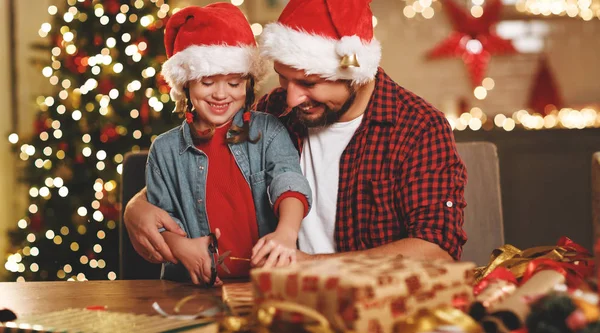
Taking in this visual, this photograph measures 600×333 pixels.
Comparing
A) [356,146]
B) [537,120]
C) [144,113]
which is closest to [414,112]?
[356,146]

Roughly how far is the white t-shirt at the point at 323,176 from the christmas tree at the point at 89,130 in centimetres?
→ 209

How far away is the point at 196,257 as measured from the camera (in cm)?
146

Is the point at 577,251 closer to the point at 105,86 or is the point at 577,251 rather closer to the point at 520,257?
the point at 520,257

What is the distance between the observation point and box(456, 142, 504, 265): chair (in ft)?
6.59

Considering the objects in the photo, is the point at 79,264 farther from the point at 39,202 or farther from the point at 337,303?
the point at 337,303

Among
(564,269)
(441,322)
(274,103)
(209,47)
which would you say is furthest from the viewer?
(274,103)

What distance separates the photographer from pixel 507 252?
1.34 m

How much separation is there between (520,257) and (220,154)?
0.73 m

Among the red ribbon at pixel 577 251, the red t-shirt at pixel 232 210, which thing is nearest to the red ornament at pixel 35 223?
the red t-shirt at pixel 232 210

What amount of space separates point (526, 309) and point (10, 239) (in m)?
3.70

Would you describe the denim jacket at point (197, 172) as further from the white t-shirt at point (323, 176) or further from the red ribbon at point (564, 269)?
the red ribbon at point (564, 269)

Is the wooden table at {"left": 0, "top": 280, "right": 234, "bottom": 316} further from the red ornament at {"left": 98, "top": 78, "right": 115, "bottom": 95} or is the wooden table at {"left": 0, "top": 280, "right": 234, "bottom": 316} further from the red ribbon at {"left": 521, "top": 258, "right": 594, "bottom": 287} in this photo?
the red ornament at {"left": 98, "top": 78, "right": 115, "bottom": 95}

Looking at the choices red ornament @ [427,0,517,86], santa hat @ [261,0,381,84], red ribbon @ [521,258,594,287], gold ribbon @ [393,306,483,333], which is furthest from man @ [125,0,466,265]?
red ornament @ [427,0,517,86]

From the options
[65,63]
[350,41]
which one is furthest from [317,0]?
[65,63]
